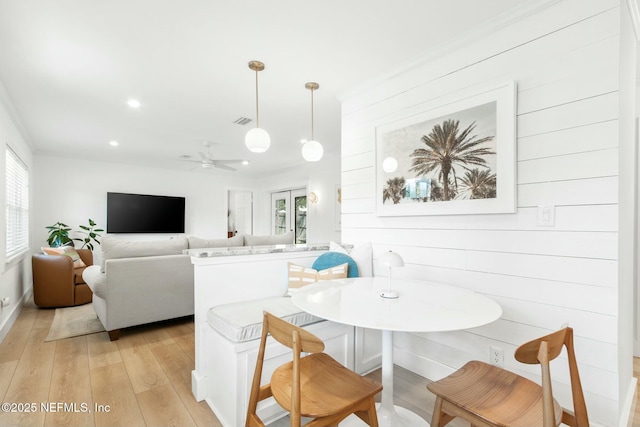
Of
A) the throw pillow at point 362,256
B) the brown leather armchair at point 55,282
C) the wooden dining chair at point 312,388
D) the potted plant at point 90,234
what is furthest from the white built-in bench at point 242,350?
the potted plant at point 90,234

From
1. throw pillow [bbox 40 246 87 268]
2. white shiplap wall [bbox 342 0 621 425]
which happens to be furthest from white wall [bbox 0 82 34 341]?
white shiplap wall [bbox 342 0 621 425]

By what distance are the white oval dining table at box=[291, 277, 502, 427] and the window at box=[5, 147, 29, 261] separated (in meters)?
3.73

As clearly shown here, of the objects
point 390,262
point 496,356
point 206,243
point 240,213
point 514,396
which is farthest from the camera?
point 240,213

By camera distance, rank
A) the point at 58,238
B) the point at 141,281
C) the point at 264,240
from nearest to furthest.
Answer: the point at 141,281, the point at 264,240, the point at 58,238

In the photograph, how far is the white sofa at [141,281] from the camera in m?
2.93

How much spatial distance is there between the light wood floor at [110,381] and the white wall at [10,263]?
0.40 meters

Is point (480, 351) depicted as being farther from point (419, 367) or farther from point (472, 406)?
point (472, 406)

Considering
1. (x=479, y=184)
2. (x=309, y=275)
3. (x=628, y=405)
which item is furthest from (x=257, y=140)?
(x=628, y=405)

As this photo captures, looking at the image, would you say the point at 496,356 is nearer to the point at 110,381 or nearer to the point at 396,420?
the point at 396,420

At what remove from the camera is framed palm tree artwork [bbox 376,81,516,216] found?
6.17 ft

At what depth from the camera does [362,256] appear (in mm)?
2641

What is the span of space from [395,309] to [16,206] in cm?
500

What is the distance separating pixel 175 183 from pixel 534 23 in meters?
6.72

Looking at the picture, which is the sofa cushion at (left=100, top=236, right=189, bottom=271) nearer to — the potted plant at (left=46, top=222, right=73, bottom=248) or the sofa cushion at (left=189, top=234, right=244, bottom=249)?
the sofa cushion at (left=189, top=234, right=244, bottom=249)
